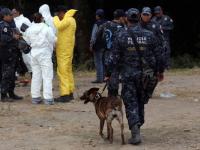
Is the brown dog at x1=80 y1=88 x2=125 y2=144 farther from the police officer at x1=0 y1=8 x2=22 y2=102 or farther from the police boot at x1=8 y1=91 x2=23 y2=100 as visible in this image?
the police boot at x1=8 y1=91 x2=23 y2=100

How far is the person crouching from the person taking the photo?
42.9 feet

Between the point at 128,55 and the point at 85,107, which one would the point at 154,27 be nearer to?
the point at 85,107

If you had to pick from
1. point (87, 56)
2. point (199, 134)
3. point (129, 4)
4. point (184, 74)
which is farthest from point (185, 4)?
point (199, 134)

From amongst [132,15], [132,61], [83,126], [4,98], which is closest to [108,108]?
[132,61]

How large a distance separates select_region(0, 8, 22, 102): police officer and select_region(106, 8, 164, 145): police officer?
4.63 metres

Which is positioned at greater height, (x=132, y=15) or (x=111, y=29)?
(x=132, y=15)

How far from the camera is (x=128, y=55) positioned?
929 centimetres

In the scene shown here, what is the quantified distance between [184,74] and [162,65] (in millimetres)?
10512

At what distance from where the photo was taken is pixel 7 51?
13.7 metres

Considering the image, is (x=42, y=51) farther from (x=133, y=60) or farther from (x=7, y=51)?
(x=133, y=60)

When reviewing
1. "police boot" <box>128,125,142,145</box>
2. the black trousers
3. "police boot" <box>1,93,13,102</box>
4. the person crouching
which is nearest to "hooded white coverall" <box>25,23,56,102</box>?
the person crouching

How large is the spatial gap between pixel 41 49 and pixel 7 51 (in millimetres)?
946

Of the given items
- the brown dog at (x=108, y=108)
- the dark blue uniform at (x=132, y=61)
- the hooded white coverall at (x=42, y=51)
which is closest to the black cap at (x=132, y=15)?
the dark blue uniform at (x=132, y=61)

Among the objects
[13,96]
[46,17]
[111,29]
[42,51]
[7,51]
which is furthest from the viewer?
[111,29]
